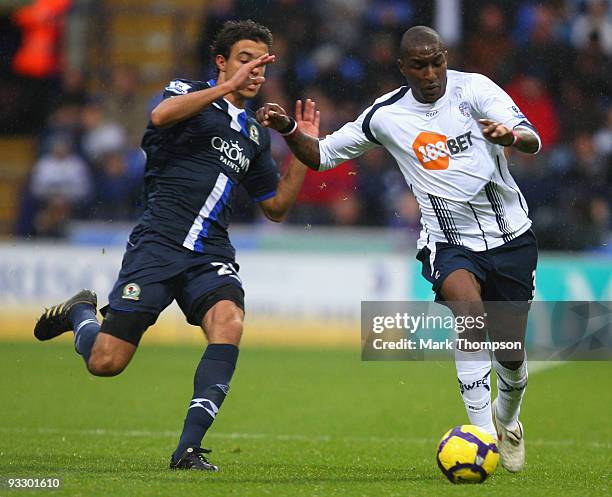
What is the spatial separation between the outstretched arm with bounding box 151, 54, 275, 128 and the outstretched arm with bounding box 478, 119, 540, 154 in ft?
4.18

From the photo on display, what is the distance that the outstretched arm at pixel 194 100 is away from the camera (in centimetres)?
586

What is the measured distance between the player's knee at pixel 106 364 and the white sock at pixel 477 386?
1.86 metres

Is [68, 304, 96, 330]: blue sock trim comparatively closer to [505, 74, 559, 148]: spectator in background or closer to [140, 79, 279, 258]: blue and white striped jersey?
[140, 79, 279, 258]: blue and white striped jersey

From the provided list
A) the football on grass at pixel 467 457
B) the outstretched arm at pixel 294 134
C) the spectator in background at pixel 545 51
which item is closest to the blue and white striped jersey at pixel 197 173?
the outstretched arm at pixel 294 134

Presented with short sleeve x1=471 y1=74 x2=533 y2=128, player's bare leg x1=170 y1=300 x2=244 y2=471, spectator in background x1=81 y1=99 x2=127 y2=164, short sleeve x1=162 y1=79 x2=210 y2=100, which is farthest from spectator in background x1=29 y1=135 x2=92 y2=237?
short sleeve x1=471 y1=74 x2=533 y2=128

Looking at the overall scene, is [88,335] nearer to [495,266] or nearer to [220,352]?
[220,352]

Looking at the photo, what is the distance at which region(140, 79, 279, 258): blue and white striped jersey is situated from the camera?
20.5 ft

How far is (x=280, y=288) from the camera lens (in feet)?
44.2

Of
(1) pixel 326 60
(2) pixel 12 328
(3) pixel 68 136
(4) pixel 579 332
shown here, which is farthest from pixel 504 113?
(3) pixel 68 136

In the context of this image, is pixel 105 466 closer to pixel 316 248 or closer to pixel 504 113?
pixel 504 113

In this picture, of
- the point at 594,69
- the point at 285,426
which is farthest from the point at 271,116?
the point at 594,69

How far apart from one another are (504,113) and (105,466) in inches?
114

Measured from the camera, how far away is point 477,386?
6004 mm

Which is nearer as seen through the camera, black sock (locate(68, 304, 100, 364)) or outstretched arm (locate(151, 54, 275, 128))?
outstretched arm (locate(151, 54, 275, 128))
